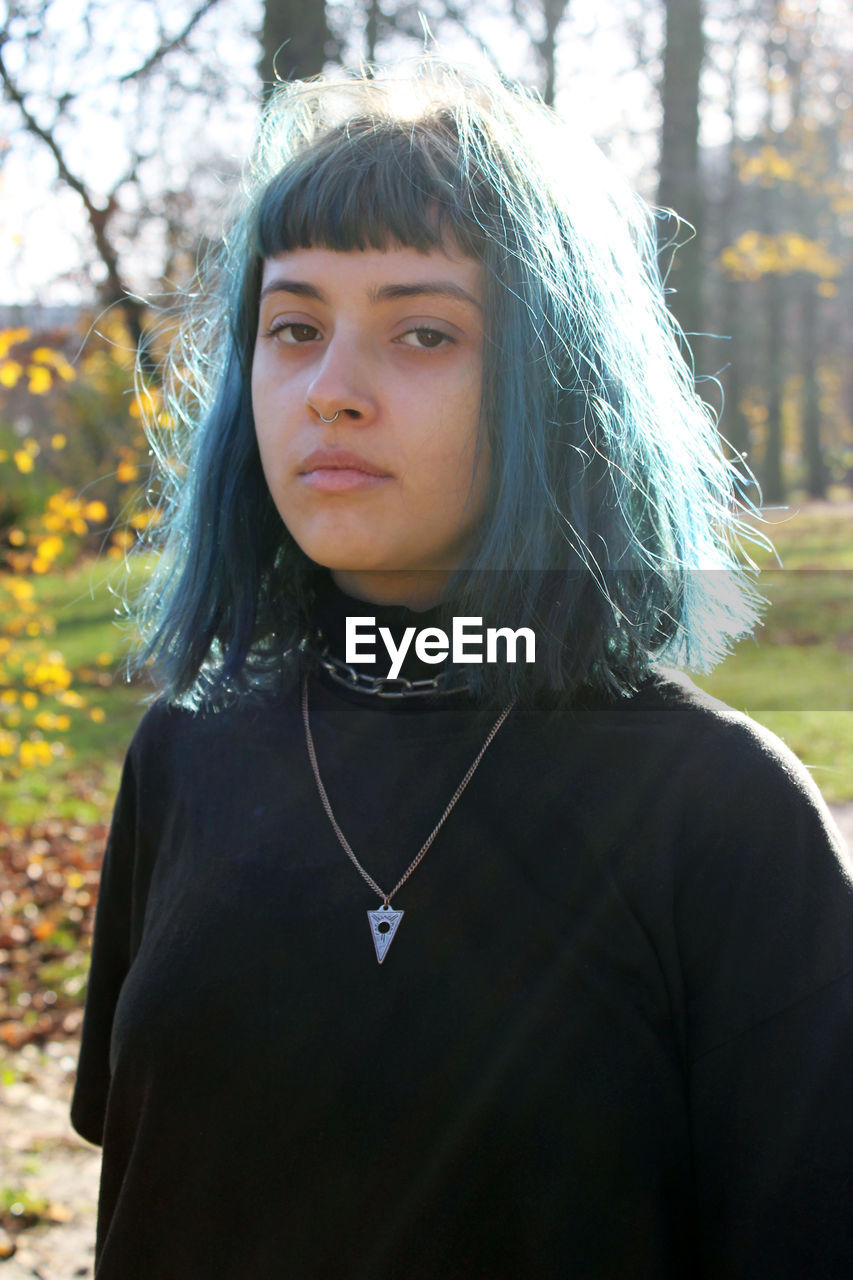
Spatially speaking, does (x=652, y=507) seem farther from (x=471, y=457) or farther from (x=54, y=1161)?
(x=54, y=1161)

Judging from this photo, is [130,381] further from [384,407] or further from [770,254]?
[770,254]

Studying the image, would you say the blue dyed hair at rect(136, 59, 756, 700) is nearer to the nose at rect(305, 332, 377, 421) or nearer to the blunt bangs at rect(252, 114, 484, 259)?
the blunt bangs at rect(252, 114, 484, 259)

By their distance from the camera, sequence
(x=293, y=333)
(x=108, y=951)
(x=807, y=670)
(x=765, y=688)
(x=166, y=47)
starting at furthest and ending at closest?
(x=807, y=670) → (x=765, y=688) → (x=166, y=47) → (x=108, y=951) → (x=293, y=333)

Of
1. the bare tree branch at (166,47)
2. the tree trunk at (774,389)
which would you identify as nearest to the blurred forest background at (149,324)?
the bare tree branch at (166,47)

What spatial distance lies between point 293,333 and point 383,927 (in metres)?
0.83

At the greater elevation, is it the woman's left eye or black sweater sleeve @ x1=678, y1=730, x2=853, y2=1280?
the woman's left eye

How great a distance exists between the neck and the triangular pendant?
1.45 feet

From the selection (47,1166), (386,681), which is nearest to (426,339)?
(386,681)

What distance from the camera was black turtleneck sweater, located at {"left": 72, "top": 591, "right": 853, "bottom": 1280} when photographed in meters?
1.25

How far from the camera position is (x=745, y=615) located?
1692mm

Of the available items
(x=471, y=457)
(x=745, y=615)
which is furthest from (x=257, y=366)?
(x=745, y=615)

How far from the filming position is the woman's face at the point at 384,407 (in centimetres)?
146

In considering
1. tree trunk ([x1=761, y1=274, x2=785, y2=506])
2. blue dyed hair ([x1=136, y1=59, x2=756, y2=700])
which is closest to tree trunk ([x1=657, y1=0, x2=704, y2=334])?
blue dyed hair ([x1=136, y1=59, x2=756, y2=700])

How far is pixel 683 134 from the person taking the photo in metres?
9.20
